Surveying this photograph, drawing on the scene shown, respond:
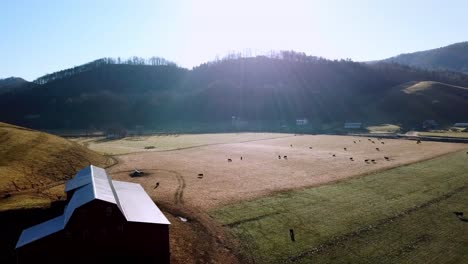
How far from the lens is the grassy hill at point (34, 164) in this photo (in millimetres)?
31078

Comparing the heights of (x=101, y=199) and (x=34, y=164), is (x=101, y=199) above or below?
above

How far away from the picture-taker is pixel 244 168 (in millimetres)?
48125

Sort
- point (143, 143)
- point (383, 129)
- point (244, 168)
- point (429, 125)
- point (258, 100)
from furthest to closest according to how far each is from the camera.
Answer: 1. point (258, 100)
2. point (429, 125)
3. point (383, 129)
4. point (143, 143)
5. point (244, 168)

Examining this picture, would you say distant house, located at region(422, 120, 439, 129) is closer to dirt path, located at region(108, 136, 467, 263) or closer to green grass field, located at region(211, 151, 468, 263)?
dirt path, located at region(108, 136, 467, 263)

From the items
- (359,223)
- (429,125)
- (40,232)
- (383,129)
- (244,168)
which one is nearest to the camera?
(40,232)

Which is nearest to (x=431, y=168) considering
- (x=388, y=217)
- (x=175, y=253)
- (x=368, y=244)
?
(x=388, y=217)

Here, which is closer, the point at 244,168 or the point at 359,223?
the point at 359,223

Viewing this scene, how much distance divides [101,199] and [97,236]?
234cm

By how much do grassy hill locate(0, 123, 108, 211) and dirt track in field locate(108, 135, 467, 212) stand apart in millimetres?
6147

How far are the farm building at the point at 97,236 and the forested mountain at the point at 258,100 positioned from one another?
10797cm

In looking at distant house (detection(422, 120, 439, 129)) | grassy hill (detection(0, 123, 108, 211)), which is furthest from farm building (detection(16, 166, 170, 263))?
distant house (detection(422, 120, 439, 129))

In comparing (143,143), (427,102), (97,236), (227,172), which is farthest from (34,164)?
(427,102)

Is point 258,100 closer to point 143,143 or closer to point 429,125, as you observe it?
point 429,125

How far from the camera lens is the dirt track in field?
3419 centimetres
